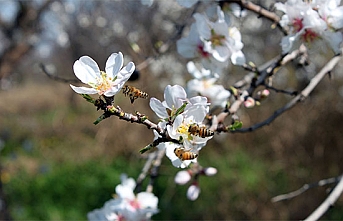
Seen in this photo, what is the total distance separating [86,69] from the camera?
922 millimetres

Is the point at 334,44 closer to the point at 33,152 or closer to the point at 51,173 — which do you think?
the point at 51,173

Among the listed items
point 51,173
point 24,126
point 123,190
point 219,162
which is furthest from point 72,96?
point 123,190

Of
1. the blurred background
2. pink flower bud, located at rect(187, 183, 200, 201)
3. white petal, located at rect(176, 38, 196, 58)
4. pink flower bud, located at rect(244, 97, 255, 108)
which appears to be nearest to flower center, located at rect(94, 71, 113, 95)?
pink flower bud, located at rect(244, 97, 255, 108)

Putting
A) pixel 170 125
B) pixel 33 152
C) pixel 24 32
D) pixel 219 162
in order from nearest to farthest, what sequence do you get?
pixel 170 125, pixel 24 32, pixel 219 162, pixel 33 152

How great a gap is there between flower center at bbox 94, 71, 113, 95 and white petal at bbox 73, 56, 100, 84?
0.08 feet

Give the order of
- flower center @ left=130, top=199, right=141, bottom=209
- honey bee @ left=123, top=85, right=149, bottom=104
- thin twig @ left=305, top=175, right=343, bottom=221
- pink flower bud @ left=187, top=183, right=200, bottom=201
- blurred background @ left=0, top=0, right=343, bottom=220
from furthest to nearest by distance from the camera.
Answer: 1. blurred background @ left=0, top=0, right=343, bottom=220
2. pink flower bud @ left=187, top=183, right=200, bottom=201
3. flower center @ left=130, top=199, right=141, bottom=209
4. thin twig @ left=305, top=175, right=343, bottom=221
5. honey bee @ left=123, top=85, right=149, bottom=104

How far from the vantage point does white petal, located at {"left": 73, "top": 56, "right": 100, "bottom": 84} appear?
91 centimetres

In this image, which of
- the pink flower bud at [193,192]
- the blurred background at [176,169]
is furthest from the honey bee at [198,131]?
the blurred background at [176,169]

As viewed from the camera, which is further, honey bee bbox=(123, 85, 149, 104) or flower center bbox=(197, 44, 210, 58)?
flower center bbox=(197, 44, 210, 58)

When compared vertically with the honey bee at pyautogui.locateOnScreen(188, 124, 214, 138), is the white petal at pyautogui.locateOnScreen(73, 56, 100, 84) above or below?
above

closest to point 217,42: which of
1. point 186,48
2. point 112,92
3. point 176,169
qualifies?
point 186,48

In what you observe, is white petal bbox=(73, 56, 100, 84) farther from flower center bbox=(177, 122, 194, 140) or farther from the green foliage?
the green foliage

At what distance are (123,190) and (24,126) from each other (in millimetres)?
8666

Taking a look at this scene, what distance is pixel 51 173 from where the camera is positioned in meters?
6.13
